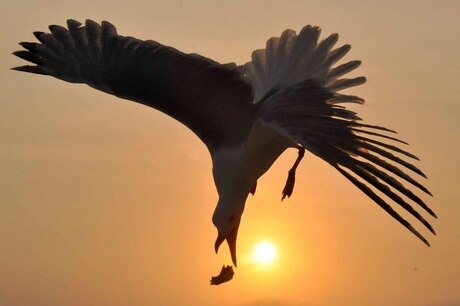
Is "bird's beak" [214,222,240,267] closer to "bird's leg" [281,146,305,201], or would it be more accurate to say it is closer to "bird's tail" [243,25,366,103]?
"bird's leg" [281,146,305,201]

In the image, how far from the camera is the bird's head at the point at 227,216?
37.2ft

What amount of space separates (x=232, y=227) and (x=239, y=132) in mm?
1136

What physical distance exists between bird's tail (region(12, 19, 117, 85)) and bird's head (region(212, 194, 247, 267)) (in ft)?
9.90

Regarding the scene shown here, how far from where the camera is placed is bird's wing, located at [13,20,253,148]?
38.9 feet

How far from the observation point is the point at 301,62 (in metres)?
13.5

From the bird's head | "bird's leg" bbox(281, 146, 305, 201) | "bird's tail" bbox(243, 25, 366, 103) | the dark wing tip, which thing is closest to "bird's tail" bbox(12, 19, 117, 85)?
the dark wing tip

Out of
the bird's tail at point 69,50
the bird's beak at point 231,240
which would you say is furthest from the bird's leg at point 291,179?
the bird's tail at point 69,50

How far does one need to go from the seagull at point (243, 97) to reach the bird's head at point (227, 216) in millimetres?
12

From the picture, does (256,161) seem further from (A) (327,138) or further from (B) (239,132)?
(A) (327,138)

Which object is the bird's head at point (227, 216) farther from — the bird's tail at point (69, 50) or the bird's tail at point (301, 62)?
the bird's tail at point (69, 50)

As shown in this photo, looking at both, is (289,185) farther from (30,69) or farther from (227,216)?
(30,69)

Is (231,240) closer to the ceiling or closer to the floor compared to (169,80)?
closer to the floor

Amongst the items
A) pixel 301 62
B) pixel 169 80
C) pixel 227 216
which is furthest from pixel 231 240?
pixel 301 62

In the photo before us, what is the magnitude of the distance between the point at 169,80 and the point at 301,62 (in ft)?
7.31
